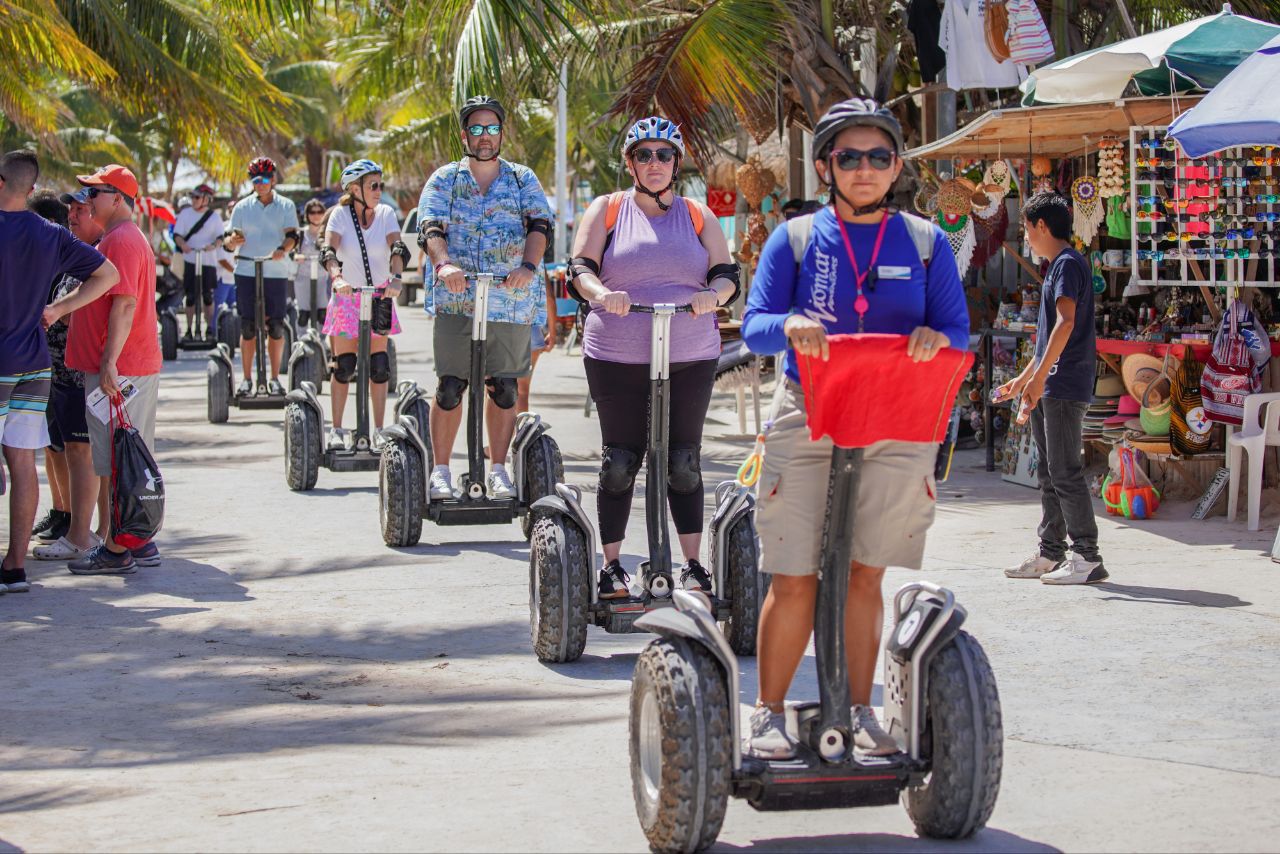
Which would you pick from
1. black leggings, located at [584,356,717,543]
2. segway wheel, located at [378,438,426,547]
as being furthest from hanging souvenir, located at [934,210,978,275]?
black leggings, located at [584,356,717,543]

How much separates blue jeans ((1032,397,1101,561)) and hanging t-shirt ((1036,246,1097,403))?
0.21ft

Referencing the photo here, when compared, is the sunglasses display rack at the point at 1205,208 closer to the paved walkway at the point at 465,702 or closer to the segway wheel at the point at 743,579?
the paved walkway at the point at 465,702

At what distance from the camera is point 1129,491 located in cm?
980

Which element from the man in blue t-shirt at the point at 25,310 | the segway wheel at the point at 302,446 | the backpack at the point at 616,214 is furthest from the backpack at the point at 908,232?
the segway wheel at the point at 302,446

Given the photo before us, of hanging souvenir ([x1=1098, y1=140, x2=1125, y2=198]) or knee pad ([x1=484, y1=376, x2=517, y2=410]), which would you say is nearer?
knee pad ([x1=484, y1=376, x2=517, y2=410])

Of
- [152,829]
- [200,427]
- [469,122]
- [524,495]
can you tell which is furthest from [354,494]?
[152,829]

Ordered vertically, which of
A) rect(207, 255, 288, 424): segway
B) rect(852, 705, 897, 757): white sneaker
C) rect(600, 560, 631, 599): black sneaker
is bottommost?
rect(852, 705, 897, 757): white sneaker

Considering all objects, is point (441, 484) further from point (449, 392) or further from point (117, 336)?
point (117, 336)

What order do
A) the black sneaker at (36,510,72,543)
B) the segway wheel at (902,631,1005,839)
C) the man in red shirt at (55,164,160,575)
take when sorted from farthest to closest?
the black sneaker at (36,510,72,543), the man in red shirt at (55,164,160,575), the segway wheel at (902,631,1005,839)

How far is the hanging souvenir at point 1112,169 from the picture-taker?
10.7 m

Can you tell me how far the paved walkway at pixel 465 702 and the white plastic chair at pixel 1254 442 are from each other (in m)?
0.19

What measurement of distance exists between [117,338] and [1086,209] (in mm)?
6172

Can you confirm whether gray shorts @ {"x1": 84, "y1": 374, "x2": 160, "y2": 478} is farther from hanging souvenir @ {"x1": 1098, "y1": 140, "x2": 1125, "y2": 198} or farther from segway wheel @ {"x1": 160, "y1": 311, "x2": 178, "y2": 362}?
segway wheel @ {"x1": 160, "y1": 311, "x2": 178, "y2": 362}

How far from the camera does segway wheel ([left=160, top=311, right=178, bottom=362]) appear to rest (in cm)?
2228
